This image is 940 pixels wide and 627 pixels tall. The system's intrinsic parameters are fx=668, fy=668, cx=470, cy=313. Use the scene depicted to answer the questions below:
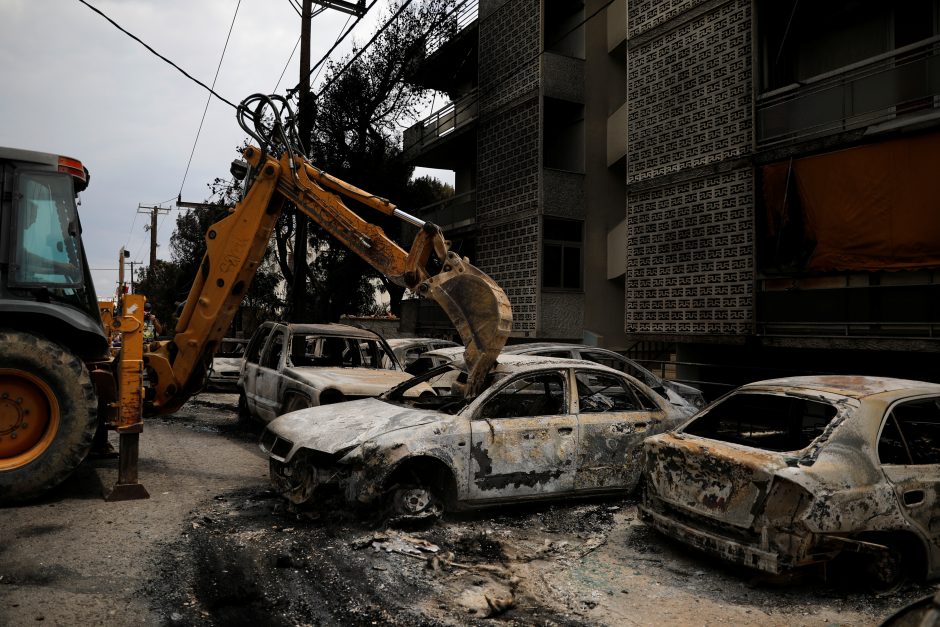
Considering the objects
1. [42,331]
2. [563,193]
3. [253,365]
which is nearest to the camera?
[42,331]

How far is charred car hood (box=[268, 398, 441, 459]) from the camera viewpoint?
5676mm

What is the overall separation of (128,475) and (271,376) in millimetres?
3259

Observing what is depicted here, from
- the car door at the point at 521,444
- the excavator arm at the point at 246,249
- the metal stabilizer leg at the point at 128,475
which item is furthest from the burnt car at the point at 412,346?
the metal stabilizer leg at the point at 128,475

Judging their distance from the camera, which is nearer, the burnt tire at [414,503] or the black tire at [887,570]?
the black tire at [887,570]

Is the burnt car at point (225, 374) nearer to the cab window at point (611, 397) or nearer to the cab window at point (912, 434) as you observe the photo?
the cab window at point (611, 397)

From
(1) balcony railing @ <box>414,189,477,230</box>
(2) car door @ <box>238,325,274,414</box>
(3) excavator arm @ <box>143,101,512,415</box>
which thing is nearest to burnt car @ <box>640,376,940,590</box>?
(3) excavator arm @ <box>143,101,512,415</box>

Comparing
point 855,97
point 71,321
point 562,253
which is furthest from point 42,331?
point 562,253

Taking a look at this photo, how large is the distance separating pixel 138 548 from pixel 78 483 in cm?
240

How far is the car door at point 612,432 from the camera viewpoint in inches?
251

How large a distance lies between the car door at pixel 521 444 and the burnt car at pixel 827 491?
1096mm

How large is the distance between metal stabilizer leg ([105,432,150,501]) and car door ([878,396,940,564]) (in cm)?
636

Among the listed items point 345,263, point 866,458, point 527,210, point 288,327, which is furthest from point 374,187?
point 866,458

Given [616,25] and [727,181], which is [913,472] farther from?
[616,25]

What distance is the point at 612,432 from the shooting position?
6.52 meters
